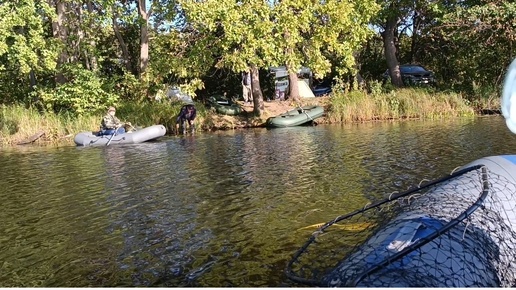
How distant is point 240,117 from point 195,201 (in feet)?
49.8

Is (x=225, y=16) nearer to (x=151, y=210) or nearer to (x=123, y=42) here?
(x=123, y=42)

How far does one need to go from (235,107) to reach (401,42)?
11557 mm

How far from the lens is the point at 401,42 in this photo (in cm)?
3052

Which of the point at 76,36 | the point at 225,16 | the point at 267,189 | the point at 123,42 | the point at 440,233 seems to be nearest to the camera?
the point at 440,233

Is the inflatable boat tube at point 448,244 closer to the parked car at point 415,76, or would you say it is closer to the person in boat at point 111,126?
the person in boat at point 111,126

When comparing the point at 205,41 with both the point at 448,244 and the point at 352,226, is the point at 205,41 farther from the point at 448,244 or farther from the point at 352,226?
the point at 448,244

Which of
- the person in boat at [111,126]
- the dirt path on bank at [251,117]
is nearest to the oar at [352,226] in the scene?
the person in boat at [111,126]

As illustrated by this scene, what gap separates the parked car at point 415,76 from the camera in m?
25.2

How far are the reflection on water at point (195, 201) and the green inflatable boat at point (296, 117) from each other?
5.62 meters

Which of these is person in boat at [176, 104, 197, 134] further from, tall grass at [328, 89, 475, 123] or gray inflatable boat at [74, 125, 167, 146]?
tall grass at [328, 89, 475, 123]

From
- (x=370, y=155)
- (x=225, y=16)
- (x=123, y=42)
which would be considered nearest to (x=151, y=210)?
(x=370, y=155)

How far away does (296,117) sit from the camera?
841 inches

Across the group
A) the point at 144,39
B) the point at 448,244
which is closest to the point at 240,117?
the point at 144,39

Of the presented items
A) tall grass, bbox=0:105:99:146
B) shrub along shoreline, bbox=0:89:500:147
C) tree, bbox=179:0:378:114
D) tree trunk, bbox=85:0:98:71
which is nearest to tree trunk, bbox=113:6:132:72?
tree trunk, bbox=85:0:98:71
